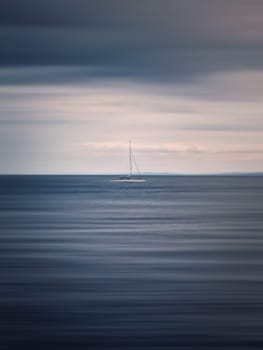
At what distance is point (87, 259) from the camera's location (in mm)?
24266

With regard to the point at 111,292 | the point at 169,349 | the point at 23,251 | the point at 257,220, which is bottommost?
the point at 169,349

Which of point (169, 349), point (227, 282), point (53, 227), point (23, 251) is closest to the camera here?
point (169, 349)

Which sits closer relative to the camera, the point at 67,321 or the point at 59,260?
the point at 67,321

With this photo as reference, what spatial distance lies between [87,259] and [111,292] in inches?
260

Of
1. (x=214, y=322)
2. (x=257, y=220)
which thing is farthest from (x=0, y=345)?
(x=257, y=220)

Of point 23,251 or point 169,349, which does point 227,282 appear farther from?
point 23,251

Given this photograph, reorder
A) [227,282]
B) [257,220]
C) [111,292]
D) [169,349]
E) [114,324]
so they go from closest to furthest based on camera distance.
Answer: [169,349] < [114,324] < [111,292] < [227,282] < [257,220]

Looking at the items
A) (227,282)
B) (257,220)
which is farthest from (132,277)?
(257,220)

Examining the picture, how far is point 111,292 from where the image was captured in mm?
17719

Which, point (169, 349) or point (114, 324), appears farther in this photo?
point (114, 324)

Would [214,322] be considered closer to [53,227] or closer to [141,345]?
[141,345]

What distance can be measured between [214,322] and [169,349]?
7.02ft

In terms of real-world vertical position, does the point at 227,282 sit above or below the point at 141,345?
above

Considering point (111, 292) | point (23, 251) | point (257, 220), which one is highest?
point (257, 220)
